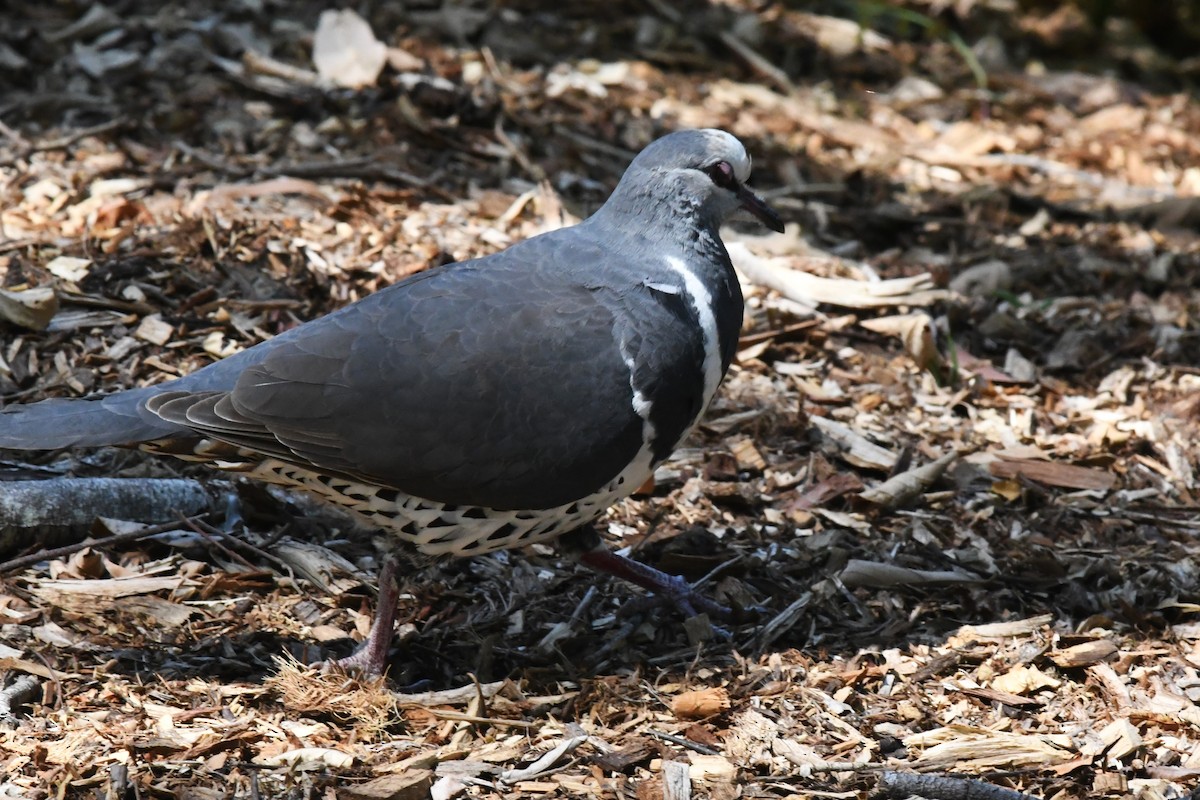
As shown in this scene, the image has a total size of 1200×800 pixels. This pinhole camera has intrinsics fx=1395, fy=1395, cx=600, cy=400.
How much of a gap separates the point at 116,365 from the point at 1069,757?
12.1ft

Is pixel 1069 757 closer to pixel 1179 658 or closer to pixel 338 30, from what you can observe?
pixel 1179 658

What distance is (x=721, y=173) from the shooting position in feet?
15.2

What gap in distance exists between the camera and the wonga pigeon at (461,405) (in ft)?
13.7

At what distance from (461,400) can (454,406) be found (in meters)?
0.03

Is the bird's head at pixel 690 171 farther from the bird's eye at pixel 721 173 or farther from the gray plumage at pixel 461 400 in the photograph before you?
the gray plumage at pixel 461 400

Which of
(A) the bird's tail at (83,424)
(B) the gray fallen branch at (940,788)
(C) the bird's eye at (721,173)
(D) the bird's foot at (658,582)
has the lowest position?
(D) the bird's foot at (658,582)

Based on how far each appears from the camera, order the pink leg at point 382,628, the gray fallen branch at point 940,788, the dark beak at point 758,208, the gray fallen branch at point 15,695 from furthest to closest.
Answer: the dark beak at point 758,208, the pink leg at point 382,628, the gray fallen branch at point 15,695, the gray fallen branch at point 940,788

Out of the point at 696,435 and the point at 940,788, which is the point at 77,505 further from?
the point at 940,788

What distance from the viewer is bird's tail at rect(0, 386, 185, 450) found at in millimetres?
4164

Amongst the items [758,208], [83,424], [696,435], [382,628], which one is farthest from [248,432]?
[696,435]

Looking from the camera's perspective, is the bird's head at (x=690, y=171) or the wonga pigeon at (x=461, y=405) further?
the bird's head at (x=690, y=171)

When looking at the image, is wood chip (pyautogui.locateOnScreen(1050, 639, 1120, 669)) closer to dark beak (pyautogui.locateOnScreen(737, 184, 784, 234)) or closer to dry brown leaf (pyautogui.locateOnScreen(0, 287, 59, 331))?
dark beak (pyautogui.locateOnScreen(737, 184, 784, 234))

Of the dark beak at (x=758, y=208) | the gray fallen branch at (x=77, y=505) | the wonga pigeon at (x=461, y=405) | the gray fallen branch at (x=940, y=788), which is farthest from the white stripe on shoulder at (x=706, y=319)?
the gray fallen branch at (x=77, y=505)

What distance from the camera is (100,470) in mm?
5039
